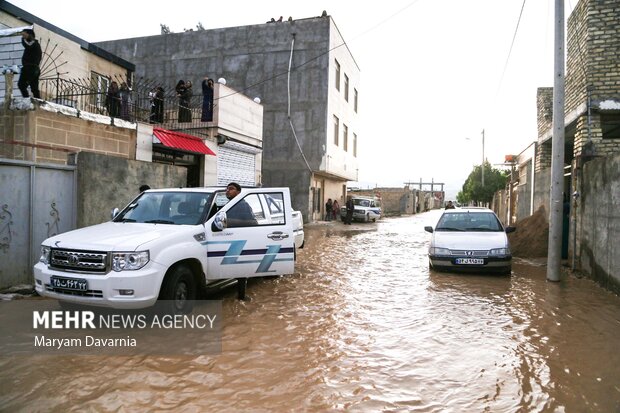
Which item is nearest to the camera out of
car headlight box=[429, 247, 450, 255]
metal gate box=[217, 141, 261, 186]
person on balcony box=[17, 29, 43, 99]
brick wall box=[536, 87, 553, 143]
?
person on balcony box=[17, 29, 43, 99]

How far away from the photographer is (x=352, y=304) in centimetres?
695

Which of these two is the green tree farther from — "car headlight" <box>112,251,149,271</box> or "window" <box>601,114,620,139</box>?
"car headlight" <box>112,251,149,271</box>

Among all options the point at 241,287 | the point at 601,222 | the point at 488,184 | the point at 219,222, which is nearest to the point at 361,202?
the point at 488,184

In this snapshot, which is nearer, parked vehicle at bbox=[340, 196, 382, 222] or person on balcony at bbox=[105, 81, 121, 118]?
person on balcony at bbox=[105, 81, 121, 118]

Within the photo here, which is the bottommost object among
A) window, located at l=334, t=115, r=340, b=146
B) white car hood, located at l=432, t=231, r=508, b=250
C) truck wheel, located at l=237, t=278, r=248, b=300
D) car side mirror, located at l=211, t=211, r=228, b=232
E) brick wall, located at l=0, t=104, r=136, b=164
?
truck wheel, located at l=237, t=278, r=248, b=300

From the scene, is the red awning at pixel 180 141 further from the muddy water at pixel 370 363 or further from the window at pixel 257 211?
the muddy water at pixel 370 363

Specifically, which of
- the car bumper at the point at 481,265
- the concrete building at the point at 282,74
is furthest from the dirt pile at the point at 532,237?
the concrete building at the point at 282,74

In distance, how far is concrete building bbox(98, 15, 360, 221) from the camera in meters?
26.2

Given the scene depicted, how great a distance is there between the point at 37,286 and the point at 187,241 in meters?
1.87

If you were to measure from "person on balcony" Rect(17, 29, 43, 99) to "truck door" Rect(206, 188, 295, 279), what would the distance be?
5.75 metres

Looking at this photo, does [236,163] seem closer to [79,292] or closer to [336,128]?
[336,128]

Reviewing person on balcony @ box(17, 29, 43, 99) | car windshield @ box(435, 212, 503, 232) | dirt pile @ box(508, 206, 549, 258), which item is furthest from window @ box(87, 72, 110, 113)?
dirt pile @ box(508, 206, 549, 258)

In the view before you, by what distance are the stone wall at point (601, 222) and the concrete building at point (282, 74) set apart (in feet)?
Answer: 57.5

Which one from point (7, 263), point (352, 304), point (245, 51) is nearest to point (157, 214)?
point (7, 263)
